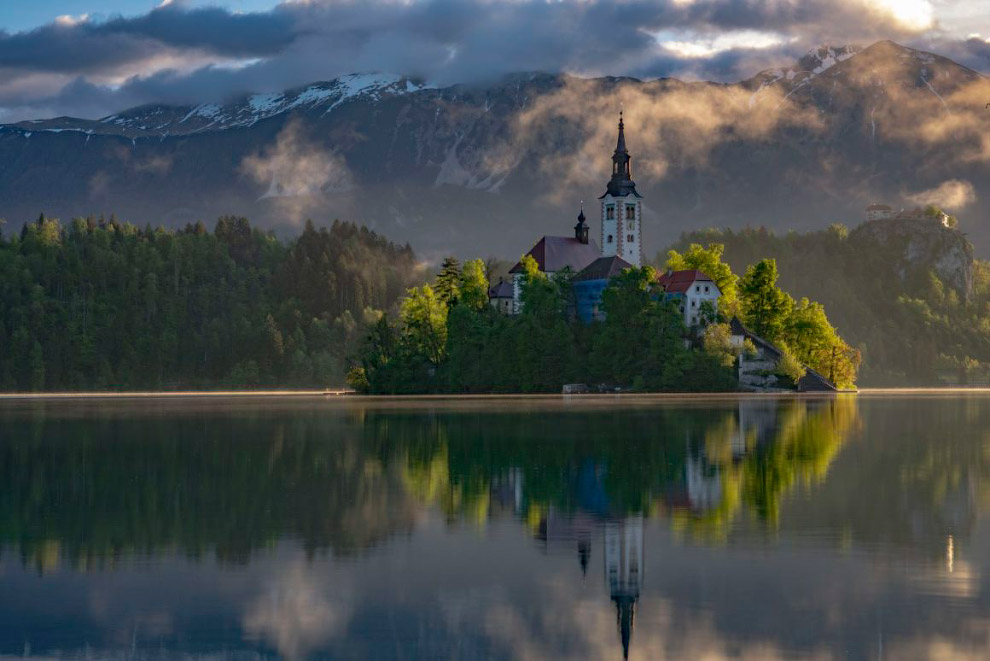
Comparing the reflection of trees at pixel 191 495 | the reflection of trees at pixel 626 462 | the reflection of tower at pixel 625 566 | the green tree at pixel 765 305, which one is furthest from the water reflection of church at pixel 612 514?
the green tree at pixel 765 305

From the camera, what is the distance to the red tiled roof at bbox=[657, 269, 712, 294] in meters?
Result: 181

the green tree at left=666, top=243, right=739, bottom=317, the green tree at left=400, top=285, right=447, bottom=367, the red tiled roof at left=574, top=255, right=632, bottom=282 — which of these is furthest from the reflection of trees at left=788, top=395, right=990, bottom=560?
the green tree at left=400, top=285, right=447, bottom=367

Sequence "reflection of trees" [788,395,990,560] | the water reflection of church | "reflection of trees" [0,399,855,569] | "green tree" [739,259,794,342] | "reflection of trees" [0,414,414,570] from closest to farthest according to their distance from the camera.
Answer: the water reflection of church, "reflection of trees" [0,414,414,570], "reflection of trees" [788,395,990,560], "reflection of trees" [0,399,855,569], "green tree" [739,259,794,342]

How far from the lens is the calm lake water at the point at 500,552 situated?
1022 inches

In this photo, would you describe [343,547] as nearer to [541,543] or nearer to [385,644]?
[541,543]

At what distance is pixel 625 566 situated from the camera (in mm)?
32719

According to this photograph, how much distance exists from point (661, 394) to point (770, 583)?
463ft

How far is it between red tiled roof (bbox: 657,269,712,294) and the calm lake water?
111417 millimetres

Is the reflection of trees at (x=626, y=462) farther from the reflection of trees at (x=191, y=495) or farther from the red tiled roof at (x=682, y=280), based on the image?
the red tiled roof at (x=682, y=280)

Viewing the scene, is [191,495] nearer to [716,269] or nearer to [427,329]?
[427,329]

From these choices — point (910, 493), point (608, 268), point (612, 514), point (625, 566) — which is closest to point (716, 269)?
point (608, 268)

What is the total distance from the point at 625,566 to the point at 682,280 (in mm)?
151772

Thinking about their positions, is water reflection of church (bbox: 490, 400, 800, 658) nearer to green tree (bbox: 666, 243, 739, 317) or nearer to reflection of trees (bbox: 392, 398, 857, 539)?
reflection of trees (bbox: 392, 398, 857, 539)

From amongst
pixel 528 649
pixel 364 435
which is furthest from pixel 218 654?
pixel 364 435
